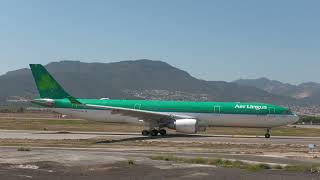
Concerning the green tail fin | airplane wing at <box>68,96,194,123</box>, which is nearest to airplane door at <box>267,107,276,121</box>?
airplane wing at <box>68,96,194,123</box>

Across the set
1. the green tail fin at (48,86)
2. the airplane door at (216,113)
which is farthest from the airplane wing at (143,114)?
the green tail fin at (48,86)

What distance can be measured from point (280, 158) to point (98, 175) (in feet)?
43.0

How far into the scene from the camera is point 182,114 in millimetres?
49875

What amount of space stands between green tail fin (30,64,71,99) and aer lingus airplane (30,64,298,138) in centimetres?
92

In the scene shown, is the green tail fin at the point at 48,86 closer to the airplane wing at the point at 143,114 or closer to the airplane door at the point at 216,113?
the airplane wing at the point at 143,114

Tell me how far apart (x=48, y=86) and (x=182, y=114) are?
15427 mm

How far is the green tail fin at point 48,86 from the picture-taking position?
52625mm

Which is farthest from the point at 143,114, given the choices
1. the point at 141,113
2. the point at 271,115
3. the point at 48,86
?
the point at 271,115

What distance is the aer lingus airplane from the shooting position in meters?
47.9

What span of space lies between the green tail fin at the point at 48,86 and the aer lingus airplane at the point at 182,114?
92 cm

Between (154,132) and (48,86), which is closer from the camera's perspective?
(154,132)

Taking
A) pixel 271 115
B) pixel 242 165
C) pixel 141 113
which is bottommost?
pixel 242 165

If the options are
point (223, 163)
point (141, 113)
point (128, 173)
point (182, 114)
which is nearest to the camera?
point (128, 173)

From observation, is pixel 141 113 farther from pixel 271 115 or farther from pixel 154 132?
pixel 271 115
